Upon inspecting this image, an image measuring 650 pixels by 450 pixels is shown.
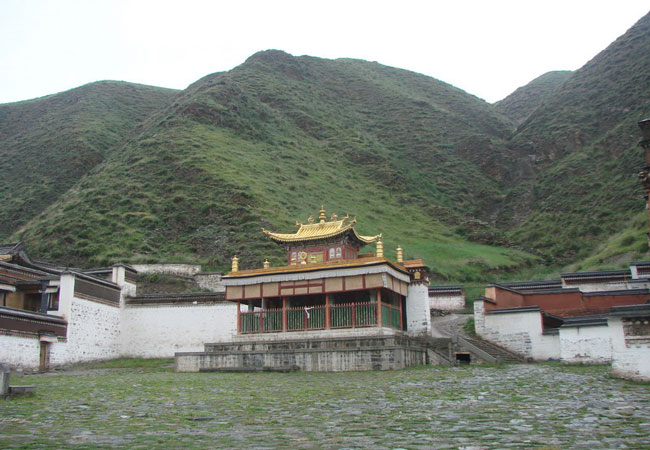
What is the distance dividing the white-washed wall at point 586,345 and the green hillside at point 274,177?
84.5ft

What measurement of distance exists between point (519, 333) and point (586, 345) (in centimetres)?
441

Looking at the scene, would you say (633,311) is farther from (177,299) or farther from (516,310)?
(177,299)

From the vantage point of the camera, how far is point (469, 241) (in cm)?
6450

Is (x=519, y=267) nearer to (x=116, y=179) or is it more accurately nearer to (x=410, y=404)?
(x=116, y=179)

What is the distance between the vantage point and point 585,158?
71.0m

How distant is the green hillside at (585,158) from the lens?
5894 cm

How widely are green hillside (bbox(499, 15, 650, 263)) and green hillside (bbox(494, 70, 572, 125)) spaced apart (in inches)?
1417

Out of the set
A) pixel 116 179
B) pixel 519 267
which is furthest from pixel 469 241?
pixel 116 179

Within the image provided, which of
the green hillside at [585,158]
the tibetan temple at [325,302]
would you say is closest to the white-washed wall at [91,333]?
the tibetan temple at [325,302]

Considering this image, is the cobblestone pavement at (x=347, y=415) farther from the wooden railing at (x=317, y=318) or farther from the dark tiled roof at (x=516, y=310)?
the wooden railing at (x=317, y=318)

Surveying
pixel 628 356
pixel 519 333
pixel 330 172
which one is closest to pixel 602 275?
pixel 519 333

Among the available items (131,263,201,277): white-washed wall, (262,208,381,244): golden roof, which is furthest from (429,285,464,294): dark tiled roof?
(131,263,201,277): white-washed wall

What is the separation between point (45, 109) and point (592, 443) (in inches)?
4423

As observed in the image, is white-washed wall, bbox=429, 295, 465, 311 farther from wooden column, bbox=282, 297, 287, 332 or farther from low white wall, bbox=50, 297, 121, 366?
low white wall, bbox=50, 297, 121, 366
